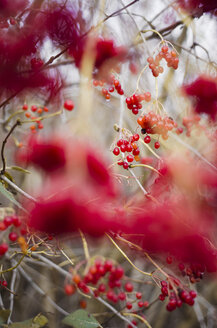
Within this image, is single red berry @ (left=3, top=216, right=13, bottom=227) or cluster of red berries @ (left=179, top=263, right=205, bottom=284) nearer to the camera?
single red berry @ (left=3, top=216, right=13, bottom=227)

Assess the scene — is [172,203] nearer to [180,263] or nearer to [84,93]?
[180,263]

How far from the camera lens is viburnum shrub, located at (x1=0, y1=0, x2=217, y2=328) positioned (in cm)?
52

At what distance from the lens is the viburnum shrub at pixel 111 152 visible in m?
0.52

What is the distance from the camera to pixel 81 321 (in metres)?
0.64

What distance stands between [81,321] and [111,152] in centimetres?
40

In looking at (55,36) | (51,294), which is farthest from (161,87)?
(51,294)

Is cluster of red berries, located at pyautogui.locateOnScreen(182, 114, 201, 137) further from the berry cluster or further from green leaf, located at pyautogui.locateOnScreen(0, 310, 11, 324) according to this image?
green leaf, located at pyautogui.locateOnScreen(0, 310, 11, 324)

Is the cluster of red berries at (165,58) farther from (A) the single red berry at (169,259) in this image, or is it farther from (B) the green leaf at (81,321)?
(B) the green leaf at (81,321)

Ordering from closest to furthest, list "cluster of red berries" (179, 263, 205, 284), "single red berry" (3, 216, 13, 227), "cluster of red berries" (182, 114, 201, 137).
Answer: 1. "single red berry" (3, 216, 13, 227)
2. "cluster of red berries" (179, 263, 205, 284)
3. "cluster of red berries" (182, 114, 201, 137)

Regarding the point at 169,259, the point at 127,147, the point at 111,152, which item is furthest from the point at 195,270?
the point at 111,152

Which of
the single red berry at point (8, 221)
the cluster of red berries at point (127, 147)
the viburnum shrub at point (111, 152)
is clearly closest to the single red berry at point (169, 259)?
the viburnum shrub at point (111, 152)

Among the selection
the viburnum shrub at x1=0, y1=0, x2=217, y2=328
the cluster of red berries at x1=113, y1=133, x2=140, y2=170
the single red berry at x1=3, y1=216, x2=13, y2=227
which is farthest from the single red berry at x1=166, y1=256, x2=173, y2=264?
the single red berry at x1=3, y1=216, x2=13, y2=227

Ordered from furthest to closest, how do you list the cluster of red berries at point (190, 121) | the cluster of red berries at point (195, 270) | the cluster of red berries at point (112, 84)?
the cluster of red berries at point (190, 121)
the cluster of red berries at point (112, 84)
the cluster of red berries at point (195, 270)

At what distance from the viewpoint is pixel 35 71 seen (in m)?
0.58
